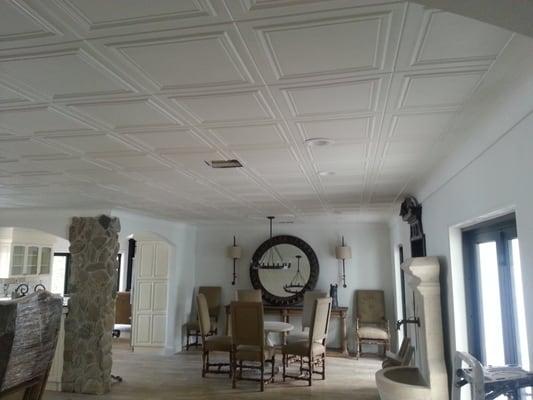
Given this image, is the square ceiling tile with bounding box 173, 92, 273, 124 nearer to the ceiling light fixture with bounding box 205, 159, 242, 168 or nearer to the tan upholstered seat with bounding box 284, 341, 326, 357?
the ceiling light fixture with bounding box 205, 159, 242, 168

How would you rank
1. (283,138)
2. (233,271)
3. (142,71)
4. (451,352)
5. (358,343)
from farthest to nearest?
(233,271) < (358,343) < (451,352) < (283,138) < (142,71)

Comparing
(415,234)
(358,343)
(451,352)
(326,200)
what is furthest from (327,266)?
(451,352)

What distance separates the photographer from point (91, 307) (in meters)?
5.09

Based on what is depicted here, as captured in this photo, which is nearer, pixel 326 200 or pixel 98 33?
pixel 98 33

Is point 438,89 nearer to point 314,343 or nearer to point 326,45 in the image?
point 326,45

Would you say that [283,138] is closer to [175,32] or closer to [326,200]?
[175,32]

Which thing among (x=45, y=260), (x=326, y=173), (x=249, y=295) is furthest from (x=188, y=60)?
(x=45, y=260)

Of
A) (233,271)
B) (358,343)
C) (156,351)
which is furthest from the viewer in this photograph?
(233,271)

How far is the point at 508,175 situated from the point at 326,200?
3.11 m

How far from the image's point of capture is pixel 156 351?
7230 millimetres

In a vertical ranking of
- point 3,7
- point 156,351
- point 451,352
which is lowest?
point 156,351

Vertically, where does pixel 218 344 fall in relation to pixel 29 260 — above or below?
below

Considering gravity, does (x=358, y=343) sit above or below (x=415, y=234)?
below

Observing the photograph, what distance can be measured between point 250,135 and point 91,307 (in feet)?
12.7
